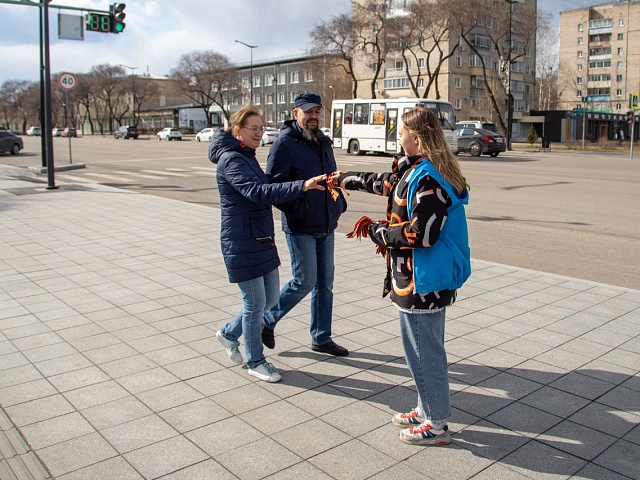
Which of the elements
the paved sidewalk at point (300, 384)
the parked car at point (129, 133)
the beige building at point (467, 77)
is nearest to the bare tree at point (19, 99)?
the parked car at point (129, 133)

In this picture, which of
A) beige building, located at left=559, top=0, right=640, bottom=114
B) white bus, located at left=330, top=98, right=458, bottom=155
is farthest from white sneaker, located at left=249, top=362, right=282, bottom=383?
beige building, located at left=559, top=0, right=640, bottom=114

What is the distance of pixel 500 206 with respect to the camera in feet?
45.3

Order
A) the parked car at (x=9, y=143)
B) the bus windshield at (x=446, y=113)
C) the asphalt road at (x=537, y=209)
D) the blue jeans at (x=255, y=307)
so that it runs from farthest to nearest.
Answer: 1. the parked car at (x=9, y=143)
2. the bus windshield at (x=446, y=113)
3. the asphalt road at (x=537, y=209)
4. the blue jeans at (x=255, y=307)

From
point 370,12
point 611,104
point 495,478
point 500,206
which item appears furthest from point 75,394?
point 611,104

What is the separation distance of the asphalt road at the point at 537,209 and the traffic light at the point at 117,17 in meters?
4.82

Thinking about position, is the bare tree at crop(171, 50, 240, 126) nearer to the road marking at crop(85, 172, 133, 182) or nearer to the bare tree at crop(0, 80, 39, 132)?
the bare tree at crop(0, 80, 39, 132)

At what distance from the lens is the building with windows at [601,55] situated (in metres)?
101

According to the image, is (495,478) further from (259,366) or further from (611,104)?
(611,104)

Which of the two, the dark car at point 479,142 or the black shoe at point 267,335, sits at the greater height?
the dark car at point 479,142

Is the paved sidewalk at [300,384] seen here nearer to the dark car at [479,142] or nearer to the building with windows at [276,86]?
the dark car at [479,142]

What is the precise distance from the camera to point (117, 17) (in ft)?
67.9

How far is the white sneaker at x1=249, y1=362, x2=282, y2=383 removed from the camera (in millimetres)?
4348

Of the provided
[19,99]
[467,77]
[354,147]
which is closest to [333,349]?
[354,147]

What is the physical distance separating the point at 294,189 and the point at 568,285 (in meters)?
4.17
